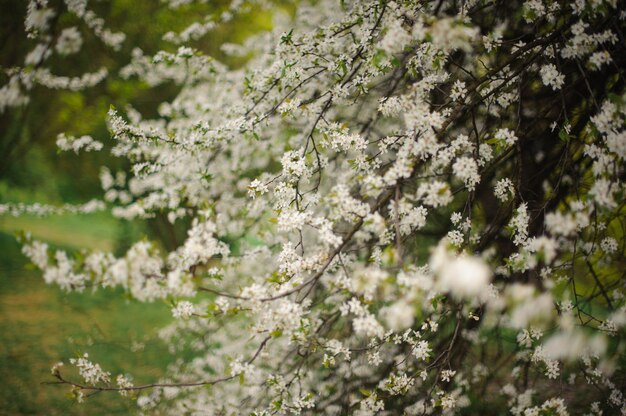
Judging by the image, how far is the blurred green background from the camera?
5.41 m

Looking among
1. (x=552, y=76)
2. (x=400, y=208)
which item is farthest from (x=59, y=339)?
(x=552, y=76)

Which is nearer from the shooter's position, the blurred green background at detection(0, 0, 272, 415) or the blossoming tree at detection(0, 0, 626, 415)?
the blossoming tree at detection(0, 0, 626, 415)

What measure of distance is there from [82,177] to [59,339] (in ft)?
17.0

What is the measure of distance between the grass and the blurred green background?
0.06 ft

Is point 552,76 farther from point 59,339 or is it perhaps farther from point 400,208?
point 59,339

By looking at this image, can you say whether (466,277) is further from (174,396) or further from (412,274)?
(174,396)

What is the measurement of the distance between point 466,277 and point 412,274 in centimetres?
23

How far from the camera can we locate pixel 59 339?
6.82 meters

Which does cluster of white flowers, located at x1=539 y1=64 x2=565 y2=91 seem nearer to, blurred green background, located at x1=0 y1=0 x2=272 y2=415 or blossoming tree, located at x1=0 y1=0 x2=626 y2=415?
blossoming tree, located at x1=0 y1=0 x2=626 y2=415

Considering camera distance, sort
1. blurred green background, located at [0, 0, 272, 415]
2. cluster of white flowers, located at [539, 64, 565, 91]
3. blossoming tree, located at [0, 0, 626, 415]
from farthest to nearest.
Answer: blurred green background, located at [0, 0, 272, 415] < cluster of white flowers, located at [539, 64, 565, 91] < blossoming tree, located at [0, 0, 626, 415]

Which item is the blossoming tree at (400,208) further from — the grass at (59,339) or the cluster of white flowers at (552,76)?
the grass at (59,339)

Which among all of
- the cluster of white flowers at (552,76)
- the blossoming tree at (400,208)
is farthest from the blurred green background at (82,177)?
the cluster of white flowers at (552,76)

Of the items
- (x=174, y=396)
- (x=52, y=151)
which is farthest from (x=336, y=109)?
(x=52, y=151)

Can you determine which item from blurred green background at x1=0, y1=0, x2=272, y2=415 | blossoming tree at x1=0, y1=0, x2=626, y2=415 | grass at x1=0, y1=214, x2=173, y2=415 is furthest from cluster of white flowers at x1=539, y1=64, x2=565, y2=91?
grass at x1=0, y1=214, x2=173, y2=415
